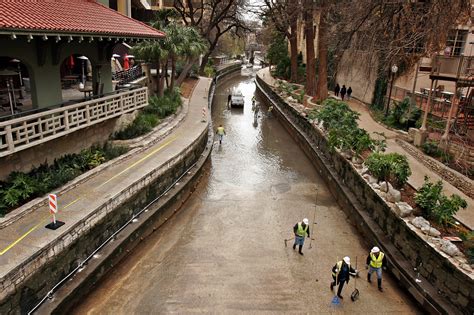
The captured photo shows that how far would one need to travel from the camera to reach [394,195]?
46.3 ft

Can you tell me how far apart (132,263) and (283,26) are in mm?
33915

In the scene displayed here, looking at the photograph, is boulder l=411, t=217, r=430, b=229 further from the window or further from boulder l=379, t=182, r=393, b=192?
the window

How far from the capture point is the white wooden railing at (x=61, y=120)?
12.0 metres

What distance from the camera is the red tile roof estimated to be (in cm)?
1152

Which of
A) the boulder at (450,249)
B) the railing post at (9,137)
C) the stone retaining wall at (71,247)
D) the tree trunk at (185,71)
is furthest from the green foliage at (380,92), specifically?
the railing post at (9,137)

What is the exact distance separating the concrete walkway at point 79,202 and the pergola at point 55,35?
397cm

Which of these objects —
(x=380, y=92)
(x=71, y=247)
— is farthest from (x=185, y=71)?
(x=71, y=247)

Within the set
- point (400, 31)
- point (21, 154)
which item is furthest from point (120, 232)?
point (400, 31)

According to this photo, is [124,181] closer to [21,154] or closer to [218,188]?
[21,154]

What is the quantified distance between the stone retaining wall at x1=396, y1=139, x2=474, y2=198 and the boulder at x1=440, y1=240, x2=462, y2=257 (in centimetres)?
602

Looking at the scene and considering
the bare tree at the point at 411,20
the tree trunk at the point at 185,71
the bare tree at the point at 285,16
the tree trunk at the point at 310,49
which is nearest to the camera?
the bare tree at the point at 411,20

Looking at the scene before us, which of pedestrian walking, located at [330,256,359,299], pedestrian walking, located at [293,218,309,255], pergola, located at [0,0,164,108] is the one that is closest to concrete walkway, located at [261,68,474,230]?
pedestrian walking, located at [330,256,359,299]

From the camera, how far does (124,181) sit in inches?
580

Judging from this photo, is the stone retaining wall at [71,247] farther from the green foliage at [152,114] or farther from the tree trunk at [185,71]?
the tree trunk at [185,71]
